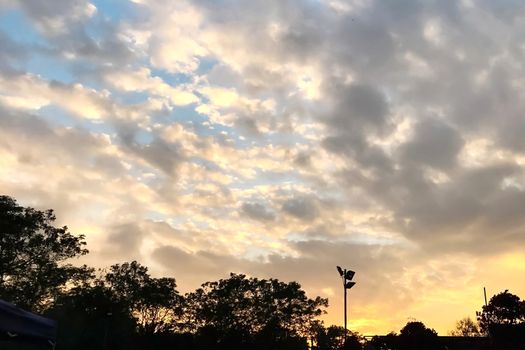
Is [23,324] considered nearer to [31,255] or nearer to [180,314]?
[31,255]

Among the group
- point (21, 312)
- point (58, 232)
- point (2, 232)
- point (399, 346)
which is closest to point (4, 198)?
point (2, 232)

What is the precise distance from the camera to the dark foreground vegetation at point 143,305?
1857 inches

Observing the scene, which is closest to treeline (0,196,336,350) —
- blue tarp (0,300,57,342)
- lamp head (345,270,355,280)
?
lamp head (345,270,355,280)

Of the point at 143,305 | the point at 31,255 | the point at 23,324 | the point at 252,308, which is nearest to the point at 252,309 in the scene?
the point at 252,308

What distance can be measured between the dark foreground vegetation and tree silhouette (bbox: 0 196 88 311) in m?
0.09

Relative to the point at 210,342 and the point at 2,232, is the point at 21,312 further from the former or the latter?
the point at 210,342

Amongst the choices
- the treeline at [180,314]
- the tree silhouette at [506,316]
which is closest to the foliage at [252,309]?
the treeline at [180,314]

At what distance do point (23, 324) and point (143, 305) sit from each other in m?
69.3

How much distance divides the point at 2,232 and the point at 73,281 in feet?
36.2

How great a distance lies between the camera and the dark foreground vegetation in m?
47.2

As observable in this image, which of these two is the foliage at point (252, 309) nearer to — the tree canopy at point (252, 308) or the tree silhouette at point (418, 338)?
the tree canopy at point (252, 308)

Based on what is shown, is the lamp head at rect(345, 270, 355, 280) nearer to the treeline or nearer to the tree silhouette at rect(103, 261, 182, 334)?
the treeline

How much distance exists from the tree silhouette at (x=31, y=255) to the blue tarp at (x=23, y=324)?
37.7 meters

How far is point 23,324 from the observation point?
888 cm
